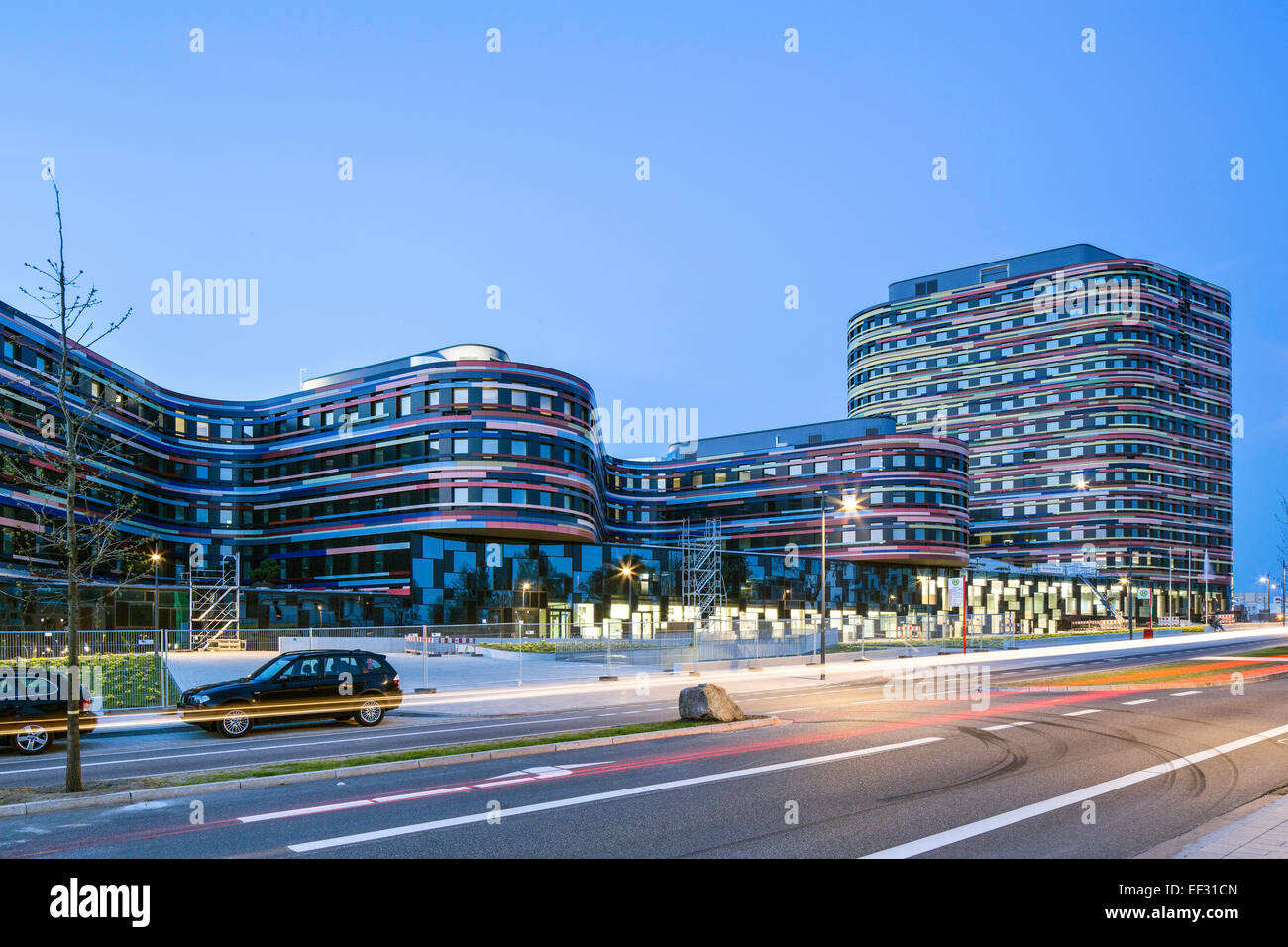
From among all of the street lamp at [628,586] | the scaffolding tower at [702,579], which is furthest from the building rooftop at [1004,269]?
the street lamp at [628,586]

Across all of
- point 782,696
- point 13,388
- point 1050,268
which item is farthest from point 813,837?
point 1050,268

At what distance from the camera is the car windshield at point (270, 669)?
67.7 ft

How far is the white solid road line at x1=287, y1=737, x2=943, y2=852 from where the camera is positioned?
9.68 metres

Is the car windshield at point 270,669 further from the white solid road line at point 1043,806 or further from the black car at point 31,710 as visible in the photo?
the white solid road line at point 1043,806

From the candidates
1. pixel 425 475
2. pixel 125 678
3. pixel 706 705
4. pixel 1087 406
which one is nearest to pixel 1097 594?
pixel 1087 406

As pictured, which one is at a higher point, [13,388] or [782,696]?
[13,388]

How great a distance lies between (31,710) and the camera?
17.1 metres

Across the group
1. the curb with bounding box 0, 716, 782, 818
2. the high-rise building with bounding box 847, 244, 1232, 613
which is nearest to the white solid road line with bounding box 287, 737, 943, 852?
the curb with bounding box 0, 716, 782, 818

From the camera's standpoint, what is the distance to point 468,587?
236ft

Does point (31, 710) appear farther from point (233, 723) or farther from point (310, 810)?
point (310, 810)

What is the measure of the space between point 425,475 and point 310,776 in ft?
206

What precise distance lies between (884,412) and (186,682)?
436ft

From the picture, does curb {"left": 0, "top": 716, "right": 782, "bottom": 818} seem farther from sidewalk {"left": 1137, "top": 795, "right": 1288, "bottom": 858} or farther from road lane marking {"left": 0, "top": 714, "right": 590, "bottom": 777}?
sidewalk {"left": 1137, "top": 795, "right": 1288, "bottom": 858}
